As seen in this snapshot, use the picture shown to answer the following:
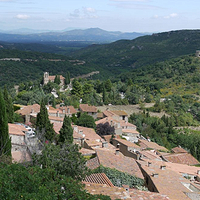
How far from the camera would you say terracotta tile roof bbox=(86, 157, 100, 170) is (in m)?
16.1

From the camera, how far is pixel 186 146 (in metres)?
37.4

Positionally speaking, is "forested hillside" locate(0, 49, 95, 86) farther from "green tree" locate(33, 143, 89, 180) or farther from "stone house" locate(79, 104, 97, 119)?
"green tree" locate(33, 143, 89, 180)

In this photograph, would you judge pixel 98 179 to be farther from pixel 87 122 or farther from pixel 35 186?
pixel 87 122

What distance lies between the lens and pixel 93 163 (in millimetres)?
16531

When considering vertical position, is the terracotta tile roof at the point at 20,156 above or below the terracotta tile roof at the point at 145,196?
below

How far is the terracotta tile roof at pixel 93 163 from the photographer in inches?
634

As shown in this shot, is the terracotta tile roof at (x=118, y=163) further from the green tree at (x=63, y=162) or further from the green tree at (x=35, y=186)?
the green tree at (x=35, y=186)

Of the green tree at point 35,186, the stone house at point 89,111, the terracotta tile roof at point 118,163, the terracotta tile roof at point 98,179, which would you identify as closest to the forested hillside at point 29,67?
the stone house at point 89,111

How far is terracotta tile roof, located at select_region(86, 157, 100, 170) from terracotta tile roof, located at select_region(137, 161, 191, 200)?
2.80 m

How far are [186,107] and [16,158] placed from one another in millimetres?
44903

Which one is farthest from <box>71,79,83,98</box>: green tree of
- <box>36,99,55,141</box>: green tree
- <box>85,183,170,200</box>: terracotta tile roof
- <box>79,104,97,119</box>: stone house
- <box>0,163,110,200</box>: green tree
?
<box>0,163,110,200</box>: green tree

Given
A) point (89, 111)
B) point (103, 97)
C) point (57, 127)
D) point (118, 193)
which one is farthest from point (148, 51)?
point (118, 193)

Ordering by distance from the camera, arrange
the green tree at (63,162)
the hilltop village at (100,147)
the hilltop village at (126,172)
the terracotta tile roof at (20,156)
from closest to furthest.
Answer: the hilltop village at (100,147), the hilltop village at (126,172), the green tree at (63,162), the terracotta tile roof at (20,156)

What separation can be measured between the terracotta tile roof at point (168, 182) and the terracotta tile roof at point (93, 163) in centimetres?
280
